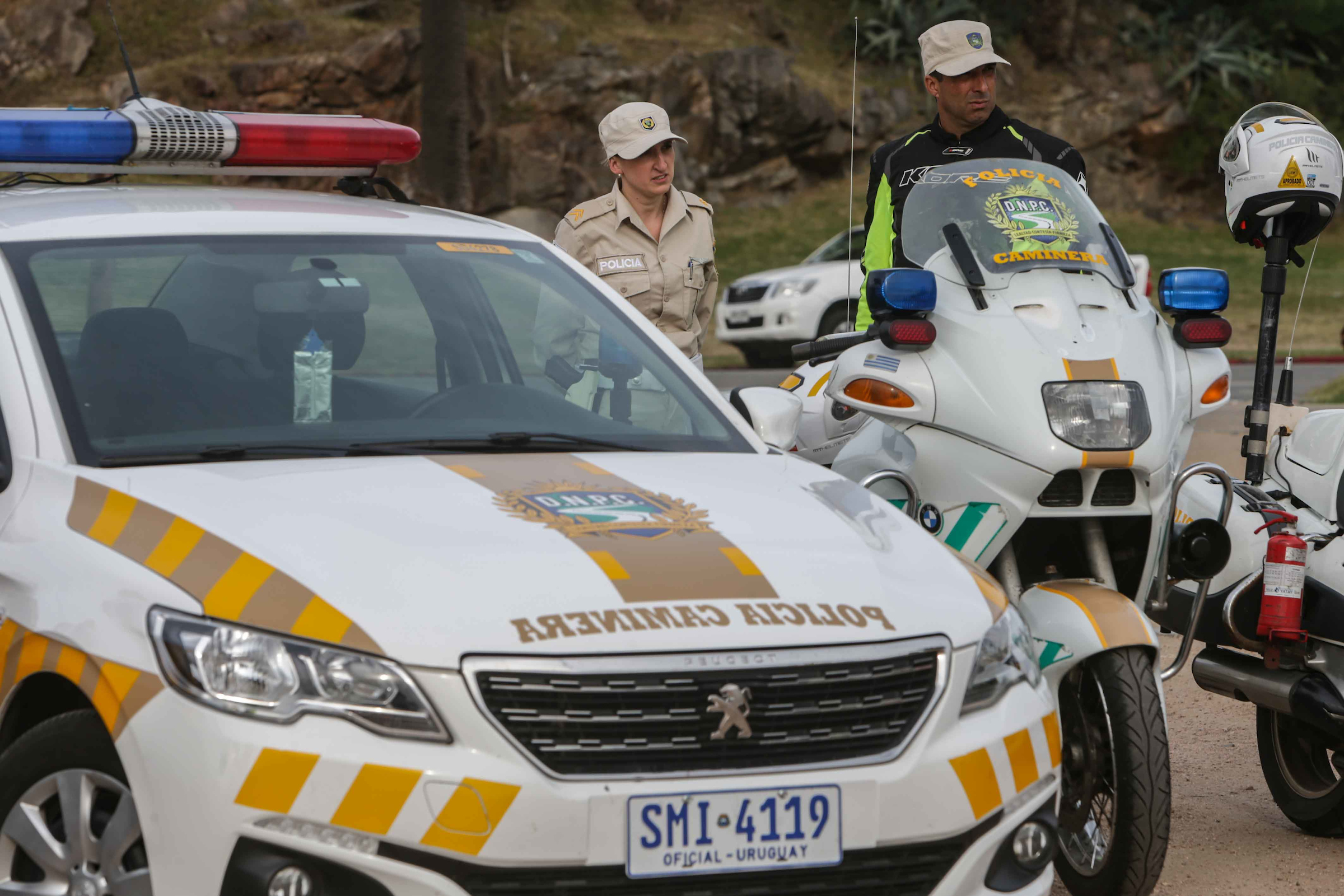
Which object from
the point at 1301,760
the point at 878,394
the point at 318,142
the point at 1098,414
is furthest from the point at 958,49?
the point at 1301,760

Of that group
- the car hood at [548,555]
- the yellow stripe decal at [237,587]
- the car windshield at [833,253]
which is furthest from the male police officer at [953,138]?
the car windshield at [833,253]

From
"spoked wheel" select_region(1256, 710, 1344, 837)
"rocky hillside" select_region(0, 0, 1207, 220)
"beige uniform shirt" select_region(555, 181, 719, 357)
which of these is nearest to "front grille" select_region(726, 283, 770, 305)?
"rocky hillside" select_region(0, 0, 1207, 220)

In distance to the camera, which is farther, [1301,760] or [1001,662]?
[1301,760]

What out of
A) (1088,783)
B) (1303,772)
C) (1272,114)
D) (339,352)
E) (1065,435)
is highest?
(1272,114)

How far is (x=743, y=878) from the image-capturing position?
2.84 m

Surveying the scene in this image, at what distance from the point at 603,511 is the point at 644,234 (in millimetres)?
3097

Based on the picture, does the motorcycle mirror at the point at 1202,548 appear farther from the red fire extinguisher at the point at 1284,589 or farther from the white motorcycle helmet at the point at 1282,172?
the white motorcycle helmet at the point at 1282,172

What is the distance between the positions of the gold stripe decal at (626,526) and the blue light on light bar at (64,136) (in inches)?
67.9

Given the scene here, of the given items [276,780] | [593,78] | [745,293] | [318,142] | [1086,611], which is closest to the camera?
[276,780]

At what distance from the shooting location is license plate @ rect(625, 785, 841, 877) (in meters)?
2.78

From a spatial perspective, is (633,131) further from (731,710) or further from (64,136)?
(731,710)

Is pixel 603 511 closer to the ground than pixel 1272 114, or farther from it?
closer to the ground

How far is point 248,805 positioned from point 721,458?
1428 mm

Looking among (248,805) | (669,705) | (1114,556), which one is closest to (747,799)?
(669,705)
